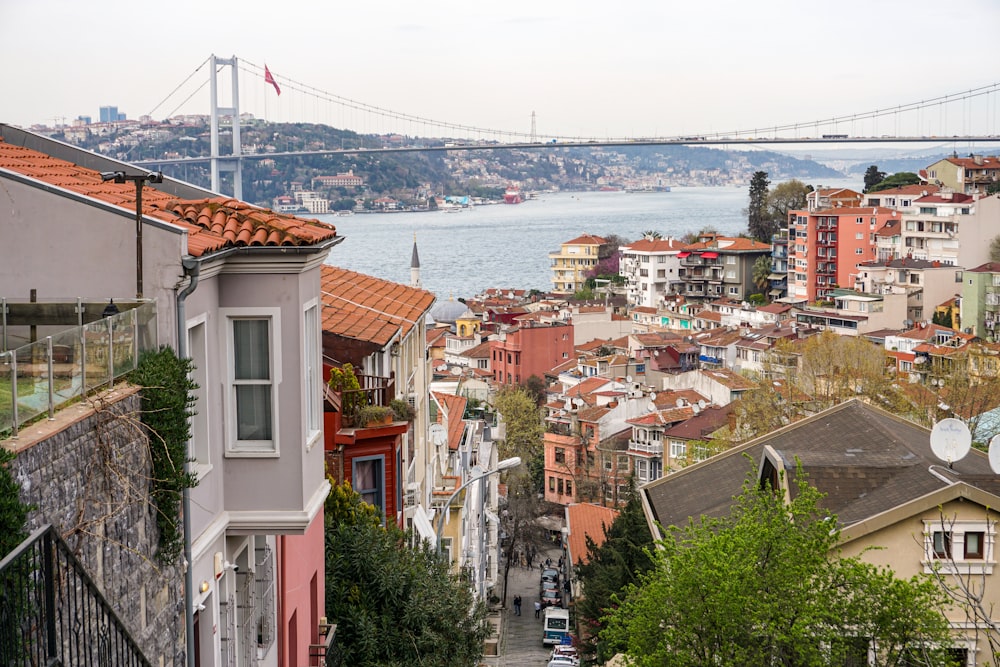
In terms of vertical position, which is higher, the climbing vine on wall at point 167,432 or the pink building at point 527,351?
the climbing vine on wall at point 167,432

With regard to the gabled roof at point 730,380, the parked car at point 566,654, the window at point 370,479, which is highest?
the window at point 370,479

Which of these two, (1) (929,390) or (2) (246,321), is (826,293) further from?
(2) (246,321)

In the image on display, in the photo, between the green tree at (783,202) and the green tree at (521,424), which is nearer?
the green tree at (521,424)

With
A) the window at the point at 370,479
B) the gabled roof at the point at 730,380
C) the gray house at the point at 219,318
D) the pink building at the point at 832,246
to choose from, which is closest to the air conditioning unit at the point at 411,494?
the window at the point at 370,479

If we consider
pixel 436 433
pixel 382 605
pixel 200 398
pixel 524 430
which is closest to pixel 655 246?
pixel 524 430

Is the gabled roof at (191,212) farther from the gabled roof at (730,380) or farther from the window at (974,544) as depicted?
the gabled roof at (730,380)

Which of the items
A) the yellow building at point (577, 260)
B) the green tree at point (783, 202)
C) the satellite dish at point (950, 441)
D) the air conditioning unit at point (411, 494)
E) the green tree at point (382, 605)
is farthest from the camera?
the yellow building at point (577, 260)

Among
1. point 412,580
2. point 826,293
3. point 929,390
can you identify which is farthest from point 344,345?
point 826,293

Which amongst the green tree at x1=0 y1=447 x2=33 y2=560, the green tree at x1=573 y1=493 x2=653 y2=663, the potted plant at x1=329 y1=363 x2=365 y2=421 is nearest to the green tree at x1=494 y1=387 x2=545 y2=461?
the green tree at x1=573 y1=493 x2=653 y2=663
